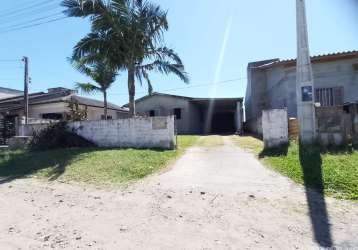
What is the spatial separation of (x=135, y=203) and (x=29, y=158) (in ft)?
24.6

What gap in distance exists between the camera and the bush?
1381cm

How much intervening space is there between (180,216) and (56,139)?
10.4 metres

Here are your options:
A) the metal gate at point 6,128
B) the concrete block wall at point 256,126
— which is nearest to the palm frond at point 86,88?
the metal gate at point 6,128

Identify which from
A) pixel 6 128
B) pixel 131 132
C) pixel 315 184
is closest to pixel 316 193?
pixel 315 184

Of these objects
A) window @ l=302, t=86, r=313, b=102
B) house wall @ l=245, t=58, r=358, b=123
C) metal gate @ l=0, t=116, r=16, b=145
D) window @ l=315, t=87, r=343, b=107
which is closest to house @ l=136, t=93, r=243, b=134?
house wall @ l=245, t=58, r=358, b=123

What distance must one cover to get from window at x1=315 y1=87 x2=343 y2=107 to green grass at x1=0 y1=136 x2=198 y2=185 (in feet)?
26.4

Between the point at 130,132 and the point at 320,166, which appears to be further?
the point at 130,132

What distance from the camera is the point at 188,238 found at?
420cm

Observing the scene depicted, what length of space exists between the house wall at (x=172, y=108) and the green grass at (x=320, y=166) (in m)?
16.4

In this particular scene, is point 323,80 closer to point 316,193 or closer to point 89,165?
point 316,193

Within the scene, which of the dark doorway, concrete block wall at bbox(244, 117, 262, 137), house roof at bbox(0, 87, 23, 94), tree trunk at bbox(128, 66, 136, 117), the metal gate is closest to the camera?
tree trunk at bbox(128, 66, 136, 117)

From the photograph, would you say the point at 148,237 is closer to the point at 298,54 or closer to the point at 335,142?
the point at 335,142

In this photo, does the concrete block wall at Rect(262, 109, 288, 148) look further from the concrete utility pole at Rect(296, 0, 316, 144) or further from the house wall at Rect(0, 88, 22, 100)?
the house wall at Rect(0, 88, 22, 100)

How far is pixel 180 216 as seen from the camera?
202 inches
